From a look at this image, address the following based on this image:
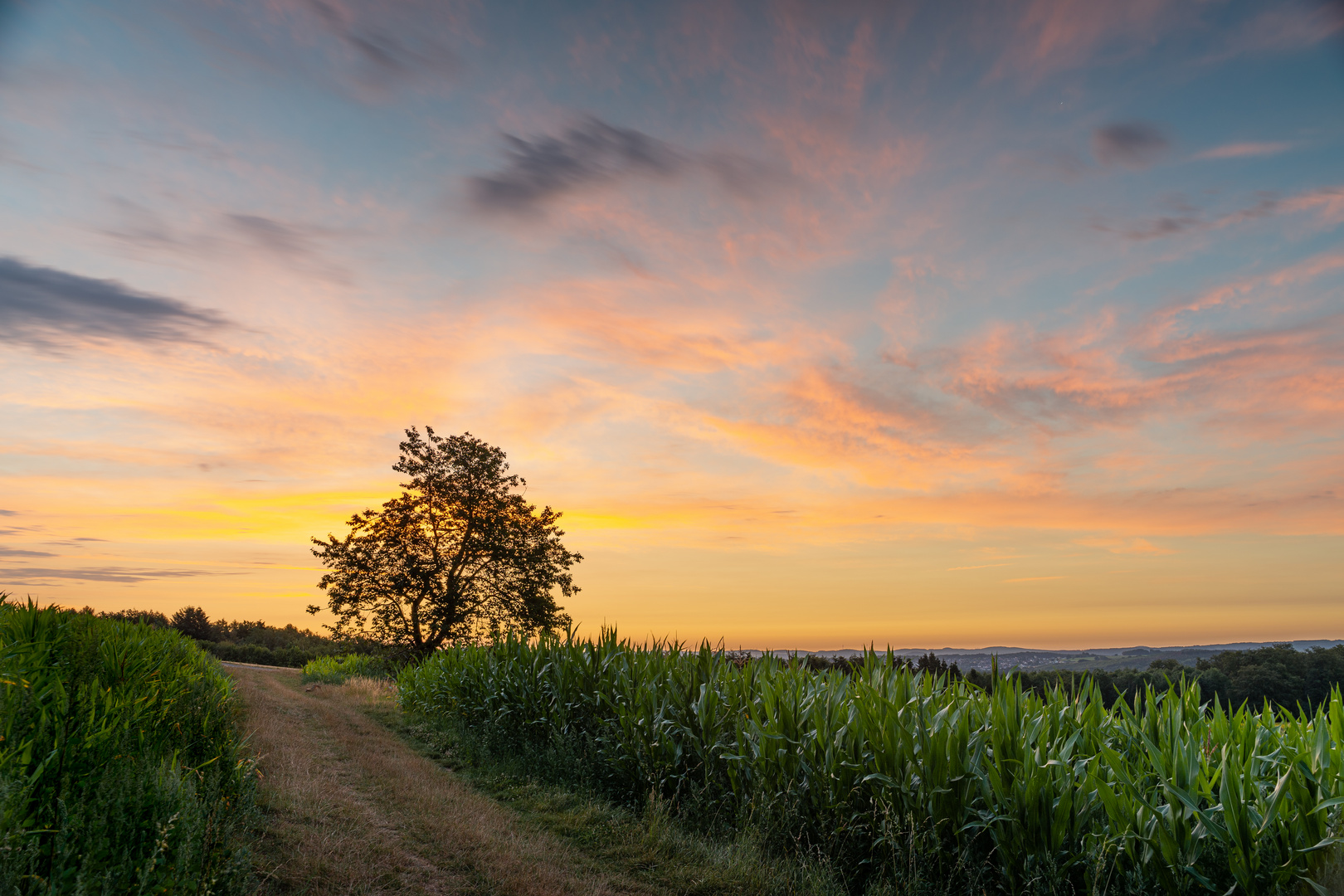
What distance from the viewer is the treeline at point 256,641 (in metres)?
41.4

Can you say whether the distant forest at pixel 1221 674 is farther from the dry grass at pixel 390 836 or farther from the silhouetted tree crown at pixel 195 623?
the silhouetted tree crown at pixel 195 623

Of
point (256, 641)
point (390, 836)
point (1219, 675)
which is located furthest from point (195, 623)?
point (1219, 675)

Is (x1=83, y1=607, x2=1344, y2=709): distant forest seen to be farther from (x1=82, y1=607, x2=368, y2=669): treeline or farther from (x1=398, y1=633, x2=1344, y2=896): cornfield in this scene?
(x1=82, y1=607, x2=368, y2=669): treeline

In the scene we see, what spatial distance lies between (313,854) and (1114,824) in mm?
6816

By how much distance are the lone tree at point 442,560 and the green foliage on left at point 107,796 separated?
2720 centimetres

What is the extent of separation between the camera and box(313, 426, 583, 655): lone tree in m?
32.8

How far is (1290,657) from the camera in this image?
15.3 m

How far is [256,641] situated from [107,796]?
65412mm

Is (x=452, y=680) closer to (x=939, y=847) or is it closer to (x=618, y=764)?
(x=618, y=764)

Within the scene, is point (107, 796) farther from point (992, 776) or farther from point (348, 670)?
point (348, 670)

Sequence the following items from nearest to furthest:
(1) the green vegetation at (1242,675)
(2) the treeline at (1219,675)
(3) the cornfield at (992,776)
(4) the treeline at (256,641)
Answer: (3) the cornfield at (992,776) → (2) the treeline at (1219,675) → (1) the green vegetation at (1242,675) → (4) the treeline at (256,641)

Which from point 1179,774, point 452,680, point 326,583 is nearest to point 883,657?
point 1179,774

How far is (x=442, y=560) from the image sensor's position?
109ft

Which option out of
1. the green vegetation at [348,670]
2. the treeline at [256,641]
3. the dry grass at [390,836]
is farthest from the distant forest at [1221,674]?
the treeline at [256,641]
